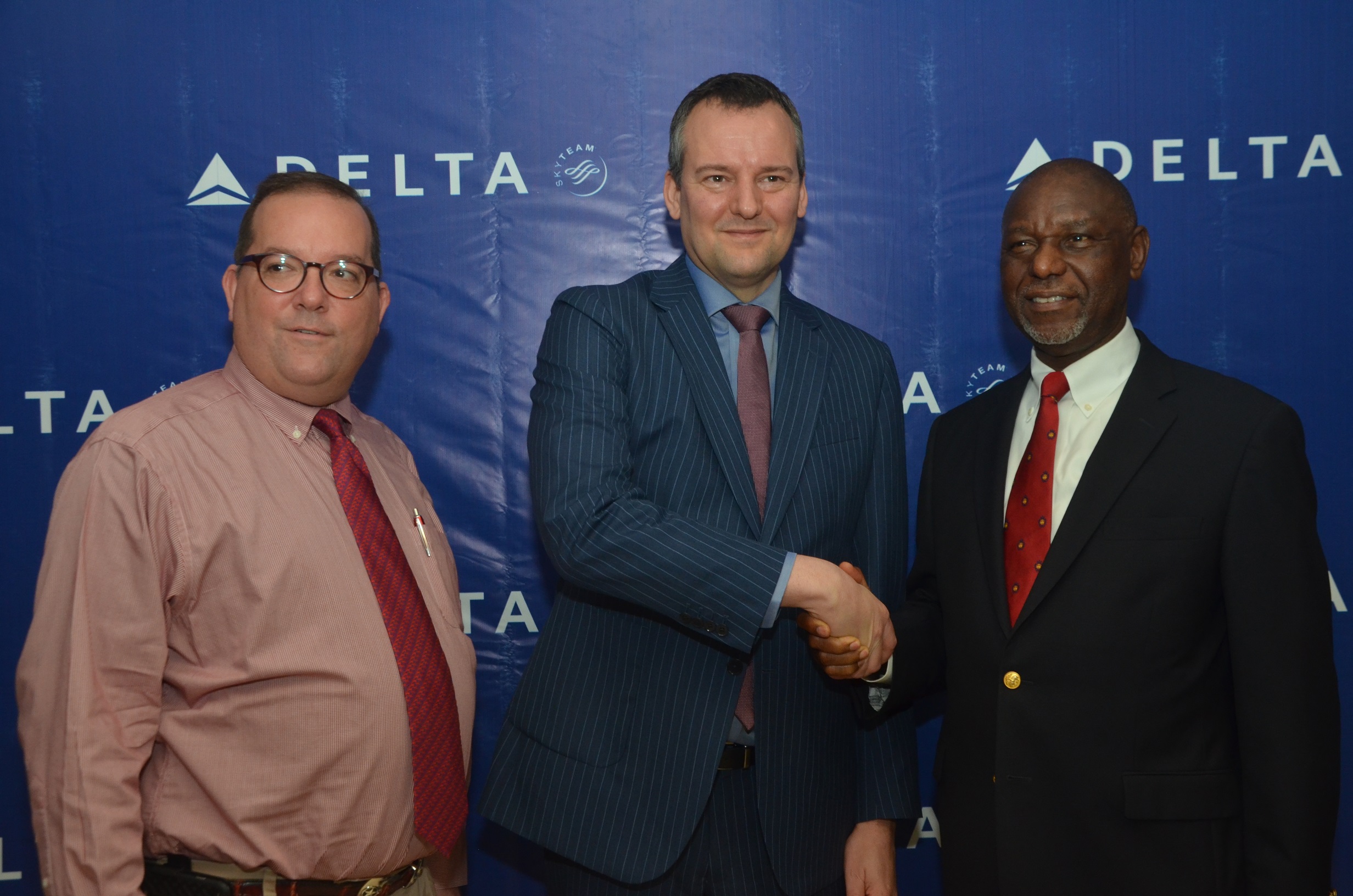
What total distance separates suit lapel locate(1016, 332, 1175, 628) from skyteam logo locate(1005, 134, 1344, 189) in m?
1.09

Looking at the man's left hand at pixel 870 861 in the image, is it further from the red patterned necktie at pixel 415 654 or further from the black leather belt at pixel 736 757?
the red patterned necktie at pixel 415 654

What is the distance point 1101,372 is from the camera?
1.85 m

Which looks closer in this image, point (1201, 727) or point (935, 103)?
point (1201, 727)

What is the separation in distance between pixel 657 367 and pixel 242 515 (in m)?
0.75

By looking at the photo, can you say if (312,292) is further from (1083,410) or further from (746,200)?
(1083,410)

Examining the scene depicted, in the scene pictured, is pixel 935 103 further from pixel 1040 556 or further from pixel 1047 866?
pixel 1047 866

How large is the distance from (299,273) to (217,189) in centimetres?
109

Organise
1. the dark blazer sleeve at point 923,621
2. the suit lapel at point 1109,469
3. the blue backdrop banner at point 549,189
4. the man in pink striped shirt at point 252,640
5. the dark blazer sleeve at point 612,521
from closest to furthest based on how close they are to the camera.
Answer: the man in pink striped shirt at point 252,640 < the dark blazer sleeve at point 612,521 < the suit lapel at point 1109,469 < the dark blazer sleeve at point 923,621 < the blue backdrop banner at point 549,189

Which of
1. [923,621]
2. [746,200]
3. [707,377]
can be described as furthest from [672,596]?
[746,200]

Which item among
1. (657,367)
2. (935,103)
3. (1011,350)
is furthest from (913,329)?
(657,367)

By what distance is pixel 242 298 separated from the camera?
1705mm

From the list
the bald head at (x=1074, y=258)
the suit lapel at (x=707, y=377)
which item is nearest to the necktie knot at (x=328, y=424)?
the suit lapel at (x=707, y=377)

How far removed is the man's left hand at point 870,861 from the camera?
1.82 meters

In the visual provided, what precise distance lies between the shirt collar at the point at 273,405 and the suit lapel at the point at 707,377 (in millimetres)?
680
